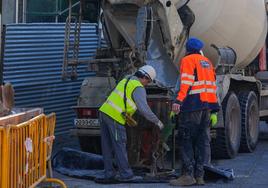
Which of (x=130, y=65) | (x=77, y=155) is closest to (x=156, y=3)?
(x=130, y=65)

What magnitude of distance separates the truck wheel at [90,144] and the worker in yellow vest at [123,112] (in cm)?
211

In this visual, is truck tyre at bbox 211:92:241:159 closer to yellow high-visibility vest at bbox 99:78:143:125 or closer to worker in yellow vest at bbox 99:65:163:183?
worker in yellow vest at bbox 99:65:163:183

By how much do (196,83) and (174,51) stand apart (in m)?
1.64

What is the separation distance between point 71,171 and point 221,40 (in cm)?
358

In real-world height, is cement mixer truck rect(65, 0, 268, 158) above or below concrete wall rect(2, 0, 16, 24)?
below

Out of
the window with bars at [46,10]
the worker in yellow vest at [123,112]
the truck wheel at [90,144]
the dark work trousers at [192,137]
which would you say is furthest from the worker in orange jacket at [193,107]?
the window with bars at [46,10]

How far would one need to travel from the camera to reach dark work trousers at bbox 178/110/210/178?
898 centimetres

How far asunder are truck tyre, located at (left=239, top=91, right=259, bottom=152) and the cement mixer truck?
2 cm

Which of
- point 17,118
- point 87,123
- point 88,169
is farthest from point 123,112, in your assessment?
point 17,118

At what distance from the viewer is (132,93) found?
894 cm

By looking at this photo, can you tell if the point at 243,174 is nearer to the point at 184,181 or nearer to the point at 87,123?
the point at 184,181

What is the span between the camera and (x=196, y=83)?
8930 millimetres

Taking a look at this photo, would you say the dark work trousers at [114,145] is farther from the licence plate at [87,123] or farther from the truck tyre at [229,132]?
the truck tyre at [229,132]

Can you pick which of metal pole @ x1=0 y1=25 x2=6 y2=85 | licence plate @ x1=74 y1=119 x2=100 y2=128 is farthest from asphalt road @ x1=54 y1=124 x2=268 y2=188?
metal pole @ x1=0 y1=25 x2=6 y2=85
